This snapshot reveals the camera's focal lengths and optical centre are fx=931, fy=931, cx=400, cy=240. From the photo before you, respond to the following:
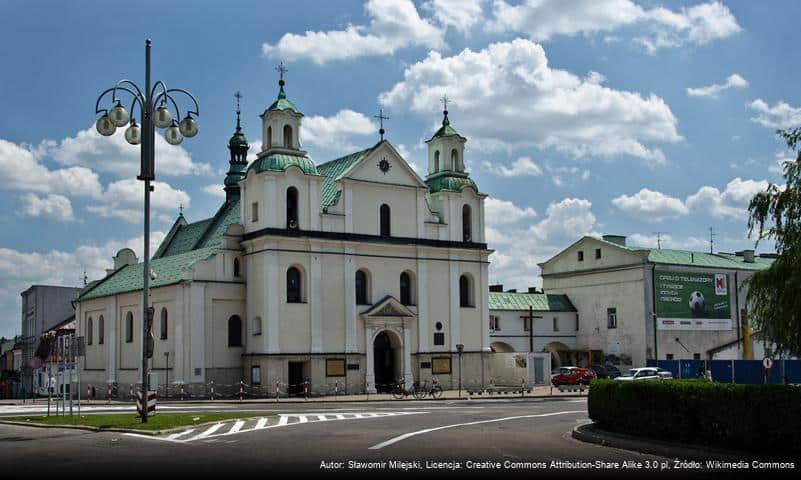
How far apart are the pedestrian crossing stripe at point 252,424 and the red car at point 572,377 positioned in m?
25.7

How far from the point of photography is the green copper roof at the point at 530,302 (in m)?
72.9

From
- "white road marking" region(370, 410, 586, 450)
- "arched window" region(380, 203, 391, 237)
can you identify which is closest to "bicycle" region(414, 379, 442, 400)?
"arched window" region(380, 203, 391, 237)

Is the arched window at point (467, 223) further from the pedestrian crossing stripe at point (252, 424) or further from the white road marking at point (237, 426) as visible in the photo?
the white road marking at point (237, 426)

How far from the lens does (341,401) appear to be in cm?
4812

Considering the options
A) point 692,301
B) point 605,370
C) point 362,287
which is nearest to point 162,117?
point 362,287

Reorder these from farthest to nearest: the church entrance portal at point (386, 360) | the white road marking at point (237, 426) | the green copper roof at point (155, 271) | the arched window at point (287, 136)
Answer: the church entrance portal at point (386, 360) → the arched window at point (287, 136) → the green copper roof at point (155, 271) → the white road marking at point (237, 426)

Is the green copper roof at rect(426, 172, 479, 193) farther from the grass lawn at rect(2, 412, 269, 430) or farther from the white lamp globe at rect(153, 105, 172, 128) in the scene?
the white lamp globe at rect(153, 105, 172, 128)

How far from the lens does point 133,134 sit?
27219 millimetres

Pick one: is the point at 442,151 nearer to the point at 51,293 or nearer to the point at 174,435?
the point at 174,435

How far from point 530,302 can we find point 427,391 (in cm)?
2094

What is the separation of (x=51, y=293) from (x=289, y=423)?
71933mm

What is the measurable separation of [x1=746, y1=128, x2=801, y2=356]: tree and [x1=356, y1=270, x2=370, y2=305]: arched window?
3613 cm

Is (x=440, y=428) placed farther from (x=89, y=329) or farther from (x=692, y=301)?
(x=692, y=301)

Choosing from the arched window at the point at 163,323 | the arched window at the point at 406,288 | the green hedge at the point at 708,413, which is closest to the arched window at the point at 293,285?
the arched window at the point at 406,288
